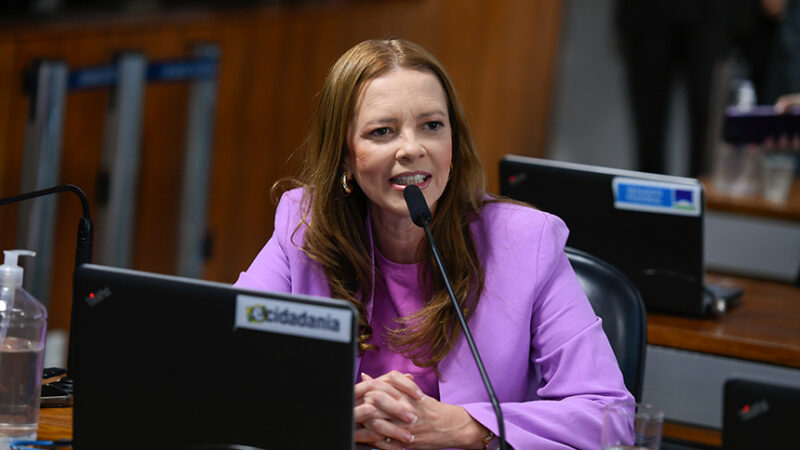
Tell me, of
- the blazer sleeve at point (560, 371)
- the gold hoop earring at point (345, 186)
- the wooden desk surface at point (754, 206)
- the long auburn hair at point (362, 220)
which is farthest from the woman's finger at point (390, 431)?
the wooden desk surface at point (754, 206)

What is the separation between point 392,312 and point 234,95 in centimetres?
267

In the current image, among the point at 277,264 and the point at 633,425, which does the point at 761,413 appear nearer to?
the point at 633,425

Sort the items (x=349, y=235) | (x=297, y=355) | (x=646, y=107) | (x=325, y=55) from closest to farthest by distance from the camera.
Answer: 1. (x=297, y=355)
2. (x=349, y=235)
3. (x=325, y=55)
4. (x=646, y=107)

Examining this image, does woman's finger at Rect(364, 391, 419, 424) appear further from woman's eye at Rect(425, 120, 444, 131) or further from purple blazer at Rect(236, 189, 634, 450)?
woman's eye at Rect(425, 120, 444, 131)

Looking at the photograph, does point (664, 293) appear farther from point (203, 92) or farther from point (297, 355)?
point (203, 92)

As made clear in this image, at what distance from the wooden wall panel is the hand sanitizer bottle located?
185 cm

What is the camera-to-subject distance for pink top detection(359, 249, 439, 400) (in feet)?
5.30

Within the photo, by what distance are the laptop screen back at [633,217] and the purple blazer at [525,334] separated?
0.49 m

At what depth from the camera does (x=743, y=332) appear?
2.14 metres

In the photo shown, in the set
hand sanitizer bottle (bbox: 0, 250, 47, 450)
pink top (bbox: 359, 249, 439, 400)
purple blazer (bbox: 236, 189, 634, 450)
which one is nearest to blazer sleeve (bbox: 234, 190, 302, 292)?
purple blazer (bbox: 236, 189, 634, 450)

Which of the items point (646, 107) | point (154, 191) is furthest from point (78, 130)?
point (646, 107)

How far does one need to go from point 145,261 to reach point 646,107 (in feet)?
11.0

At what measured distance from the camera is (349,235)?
1.71 meters

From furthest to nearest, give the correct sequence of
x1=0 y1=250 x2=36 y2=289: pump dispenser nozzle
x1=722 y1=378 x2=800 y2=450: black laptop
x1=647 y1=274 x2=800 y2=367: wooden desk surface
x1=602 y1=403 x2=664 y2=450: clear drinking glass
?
x1=647 y1=274 x2=800 y2=367: wooden desk surface, x1=0 y1=250 x2=36 y2=289: pump dispenser nozzle, x1=602 y1=403 x2=664 y2=450: clear drinking glass, x1=722 y1=378 x2=800 y2=450: black laptop
